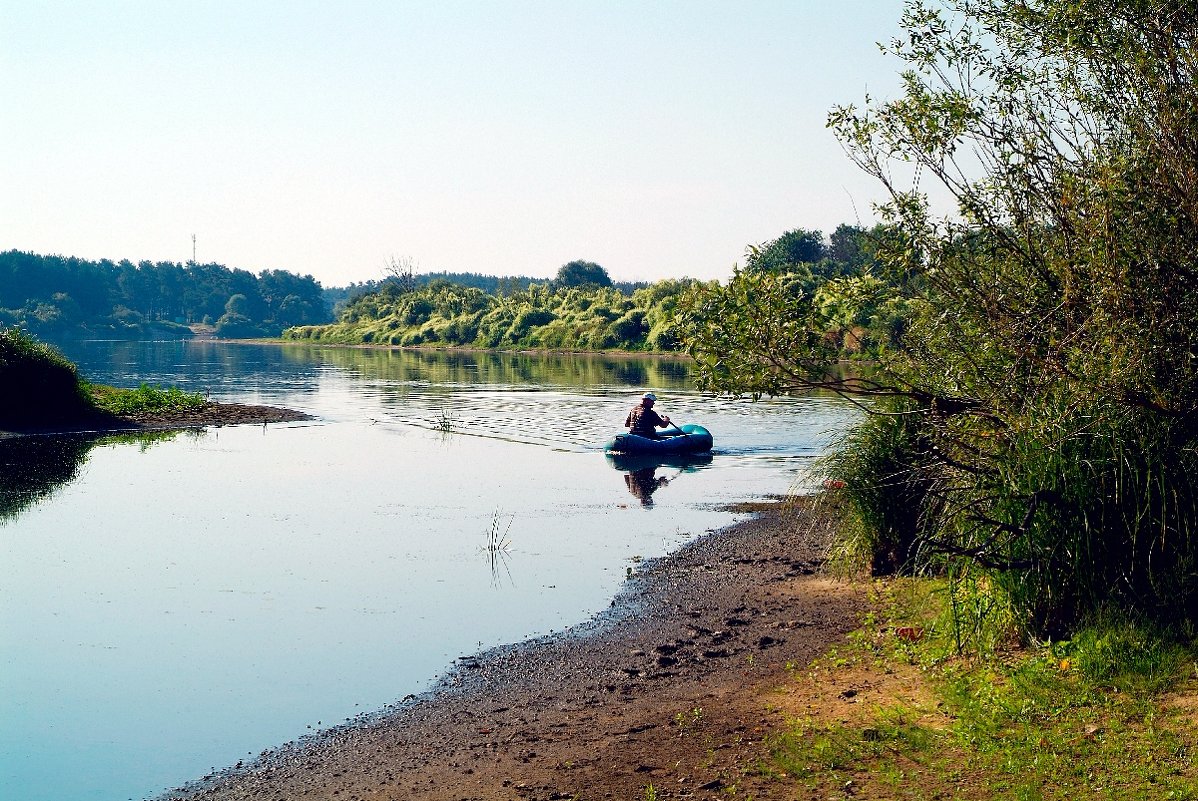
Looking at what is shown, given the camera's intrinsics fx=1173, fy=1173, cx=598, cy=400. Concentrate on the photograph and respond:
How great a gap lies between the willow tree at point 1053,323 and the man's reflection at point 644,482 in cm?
1055

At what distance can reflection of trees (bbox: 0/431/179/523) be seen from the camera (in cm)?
2036

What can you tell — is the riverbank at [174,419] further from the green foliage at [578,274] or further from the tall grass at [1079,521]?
the green foliage at [578,274]

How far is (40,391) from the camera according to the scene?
30.4 metres

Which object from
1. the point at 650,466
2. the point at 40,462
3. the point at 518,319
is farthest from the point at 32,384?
the point at 518,319

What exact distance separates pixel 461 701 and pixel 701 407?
94.7 feet

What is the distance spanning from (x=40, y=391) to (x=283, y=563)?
1855cm

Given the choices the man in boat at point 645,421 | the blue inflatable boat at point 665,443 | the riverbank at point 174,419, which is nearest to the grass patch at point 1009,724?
the blue inflatable boat at point 665,443

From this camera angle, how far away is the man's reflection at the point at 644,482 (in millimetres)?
21047

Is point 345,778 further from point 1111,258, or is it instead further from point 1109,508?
point 1111,258

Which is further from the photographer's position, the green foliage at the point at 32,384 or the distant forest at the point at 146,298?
the distant forest at the point at 146,298

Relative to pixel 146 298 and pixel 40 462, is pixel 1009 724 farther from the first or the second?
pixel 146 298

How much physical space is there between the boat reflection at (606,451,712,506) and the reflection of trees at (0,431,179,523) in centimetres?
1061

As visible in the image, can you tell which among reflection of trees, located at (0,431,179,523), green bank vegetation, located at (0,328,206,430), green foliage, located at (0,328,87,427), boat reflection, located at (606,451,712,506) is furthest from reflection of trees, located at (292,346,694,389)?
green foliage, located at (0,328,87,427)

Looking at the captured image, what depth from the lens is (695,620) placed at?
464 inches
